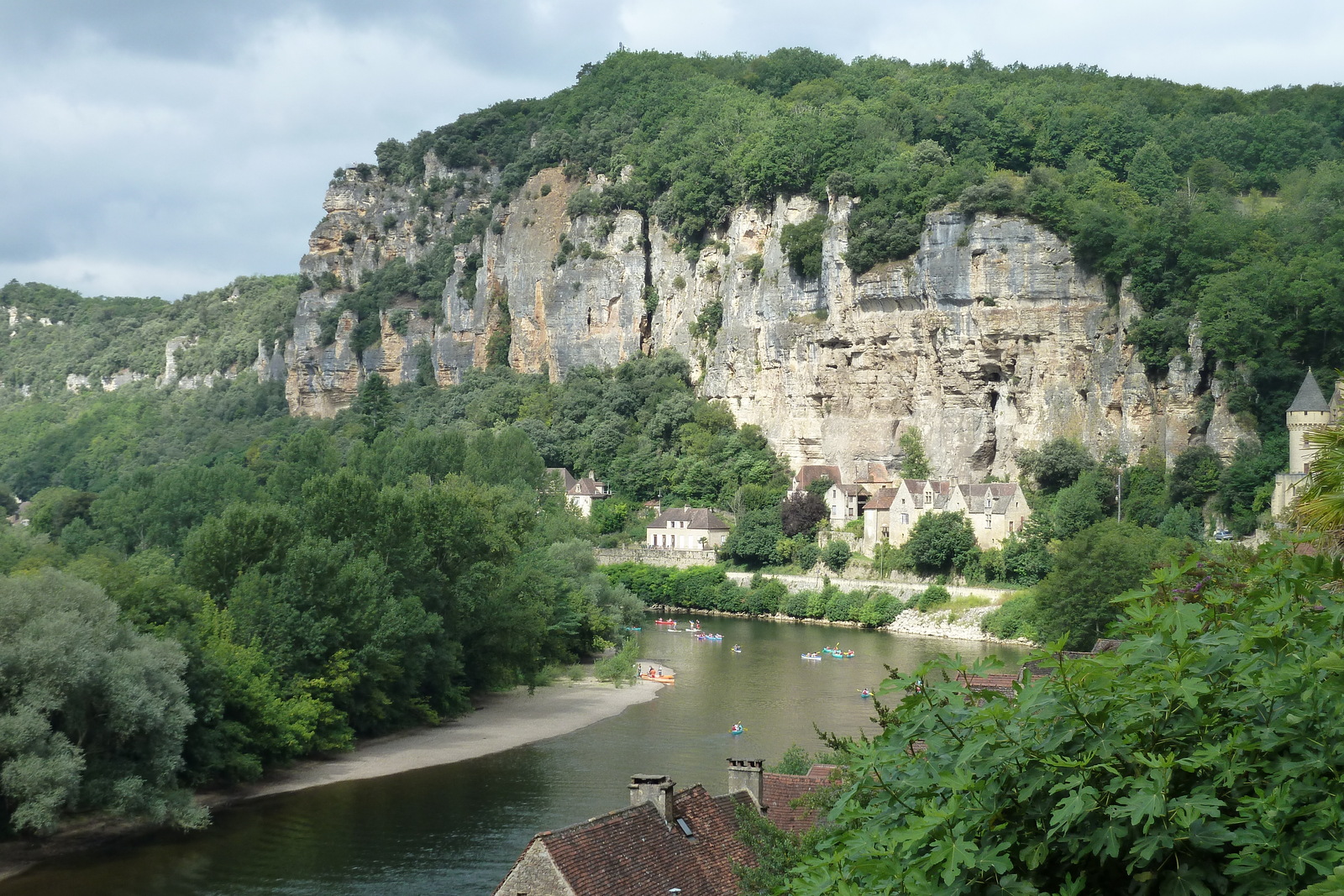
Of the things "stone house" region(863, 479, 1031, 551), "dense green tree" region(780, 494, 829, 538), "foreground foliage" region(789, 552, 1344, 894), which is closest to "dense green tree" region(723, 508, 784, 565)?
"dense green tree" region(780, 494, 829, 538)

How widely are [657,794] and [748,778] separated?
153 cm

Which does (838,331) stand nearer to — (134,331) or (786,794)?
(786,794)

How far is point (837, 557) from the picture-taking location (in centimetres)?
6738

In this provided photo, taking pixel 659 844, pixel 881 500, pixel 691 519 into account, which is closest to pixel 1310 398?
pixel 881 500

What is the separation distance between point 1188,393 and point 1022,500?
354 inches

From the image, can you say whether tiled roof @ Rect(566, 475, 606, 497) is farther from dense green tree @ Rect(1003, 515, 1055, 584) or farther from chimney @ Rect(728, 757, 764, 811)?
chimney @ Rect(728, 757, 764, 811)

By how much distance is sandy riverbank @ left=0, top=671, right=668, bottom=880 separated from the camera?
24484 millimetres

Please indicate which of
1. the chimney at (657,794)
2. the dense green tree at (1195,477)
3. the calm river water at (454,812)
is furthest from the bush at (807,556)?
the chimney at (657,794)

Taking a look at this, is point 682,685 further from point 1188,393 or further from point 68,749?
point 1188,393

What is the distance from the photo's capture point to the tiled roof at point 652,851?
1490 cm

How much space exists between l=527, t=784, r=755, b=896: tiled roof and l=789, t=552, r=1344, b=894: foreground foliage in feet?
28.9

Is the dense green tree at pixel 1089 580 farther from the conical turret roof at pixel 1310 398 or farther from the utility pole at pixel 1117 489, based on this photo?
the utility pole at pixel 1117 489

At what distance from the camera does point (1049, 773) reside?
580 cm

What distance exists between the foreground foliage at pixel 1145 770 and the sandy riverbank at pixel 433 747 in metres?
21.3
